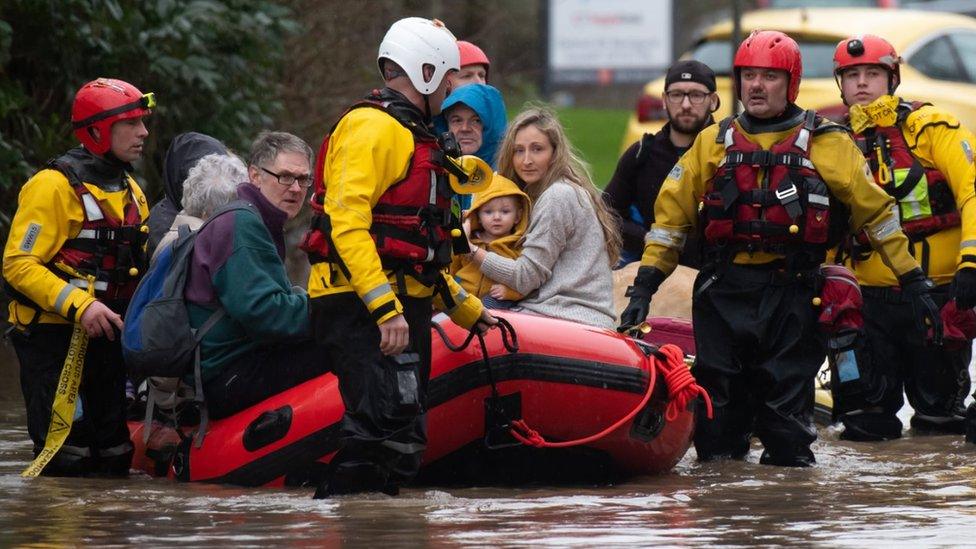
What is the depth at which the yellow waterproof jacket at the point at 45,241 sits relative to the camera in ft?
24.5

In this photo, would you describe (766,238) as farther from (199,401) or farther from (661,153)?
(199,401)

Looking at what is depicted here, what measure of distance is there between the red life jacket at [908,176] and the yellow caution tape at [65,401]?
351cm

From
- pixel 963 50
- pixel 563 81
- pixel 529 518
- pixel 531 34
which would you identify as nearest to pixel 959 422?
pixel 529 518

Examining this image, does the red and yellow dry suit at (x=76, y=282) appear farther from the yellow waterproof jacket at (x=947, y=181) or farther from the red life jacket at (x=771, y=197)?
the yellow waterproof jacket at (x=947, y=181)

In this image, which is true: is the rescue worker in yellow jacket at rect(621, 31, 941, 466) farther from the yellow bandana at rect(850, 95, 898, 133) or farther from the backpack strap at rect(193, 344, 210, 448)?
the backpack strap at rect(193, 344, 210, 448)

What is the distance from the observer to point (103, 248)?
25.2 feet

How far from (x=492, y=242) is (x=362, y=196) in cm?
200

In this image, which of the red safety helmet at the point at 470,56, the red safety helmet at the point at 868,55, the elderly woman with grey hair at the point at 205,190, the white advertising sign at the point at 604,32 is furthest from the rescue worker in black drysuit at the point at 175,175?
the white advertising sign at the point at 604,32

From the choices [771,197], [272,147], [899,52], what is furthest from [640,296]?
[899,52]

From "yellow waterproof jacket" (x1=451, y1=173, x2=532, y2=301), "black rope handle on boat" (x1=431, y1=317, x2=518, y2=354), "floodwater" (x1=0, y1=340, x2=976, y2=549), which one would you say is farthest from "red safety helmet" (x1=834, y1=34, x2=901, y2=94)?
"black rope handle on boat" (x1=431, y1=317, x2=518, y2=354)

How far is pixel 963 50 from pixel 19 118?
24.9 ft

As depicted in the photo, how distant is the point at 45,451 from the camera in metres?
7.58

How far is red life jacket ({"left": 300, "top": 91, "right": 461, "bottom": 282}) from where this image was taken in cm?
661

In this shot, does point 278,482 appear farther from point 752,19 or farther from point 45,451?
point 752,19
